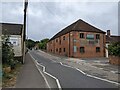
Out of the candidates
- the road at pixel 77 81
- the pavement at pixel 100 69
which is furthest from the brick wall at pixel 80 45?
the road at pixel 77 81

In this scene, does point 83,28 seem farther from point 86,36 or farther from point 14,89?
point 14,89

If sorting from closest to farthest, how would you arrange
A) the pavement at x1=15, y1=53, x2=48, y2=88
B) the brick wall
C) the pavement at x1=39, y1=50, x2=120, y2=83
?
the pavement at x1=15, y1=53, x2=48, y2=88 < the pavement at x1=39, y1=50, x2=120, y2=83 < the brick wall

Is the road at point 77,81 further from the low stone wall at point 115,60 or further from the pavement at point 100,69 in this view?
the low stone wall at point 115,60

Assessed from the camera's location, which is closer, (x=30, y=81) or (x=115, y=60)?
(x=30, y=81)

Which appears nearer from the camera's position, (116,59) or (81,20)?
(116,59)

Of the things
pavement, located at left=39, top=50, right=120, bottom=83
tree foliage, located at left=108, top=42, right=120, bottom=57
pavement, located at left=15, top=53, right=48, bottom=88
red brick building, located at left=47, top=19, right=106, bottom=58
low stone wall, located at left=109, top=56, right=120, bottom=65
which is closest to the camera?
pavement, located at left=15, top=53, right=48, bottom=88

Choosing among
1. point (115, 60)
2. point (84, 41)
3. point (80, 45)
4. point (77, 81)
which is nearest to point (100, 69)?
point (115, 60)

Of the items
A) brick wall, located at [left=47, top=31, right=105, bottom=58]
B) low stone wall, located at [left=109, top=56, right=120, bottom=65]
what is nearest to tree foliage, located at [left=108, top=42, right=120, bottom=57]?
low stone wall, located at [left=109, top=56, right=120, bottom=65]

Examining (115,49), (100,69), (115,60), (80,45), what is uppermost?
(80,45)

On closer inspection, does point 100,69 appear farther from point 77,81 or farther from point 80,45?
point 80,45

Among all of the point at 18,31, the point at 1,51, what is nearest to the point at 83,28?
the point at 18,31

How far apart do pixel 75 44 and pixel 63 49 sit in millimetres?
7819

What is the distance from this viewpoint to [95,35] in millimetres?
49562

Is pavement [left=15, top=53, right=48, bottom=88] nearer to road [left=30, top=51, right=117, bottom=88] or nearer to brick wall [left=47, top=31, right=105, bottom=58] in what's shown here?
road [left=30, top=51, right=117, bottom=88]
